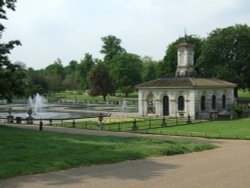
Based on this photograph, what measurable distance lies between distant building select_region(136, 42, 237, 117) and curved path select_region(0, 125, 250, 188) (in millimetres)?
34893

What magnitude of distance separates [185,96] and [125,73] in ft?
168

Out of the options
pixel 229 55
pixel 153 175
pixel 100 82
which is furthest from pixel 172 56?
pixel 153 175

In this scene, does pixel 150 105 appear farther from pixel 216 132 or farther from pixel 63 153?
pixel 63 153

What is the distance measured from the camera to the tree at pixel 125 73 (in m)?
104

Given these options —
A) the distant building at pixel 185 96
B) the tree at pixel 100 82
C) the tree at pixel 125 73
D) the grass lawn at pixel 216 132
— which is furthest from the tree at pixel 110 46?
the grass lawn at pixel 216 132

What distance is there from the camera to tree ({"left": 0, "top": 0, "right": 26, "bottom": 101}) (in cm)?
3238

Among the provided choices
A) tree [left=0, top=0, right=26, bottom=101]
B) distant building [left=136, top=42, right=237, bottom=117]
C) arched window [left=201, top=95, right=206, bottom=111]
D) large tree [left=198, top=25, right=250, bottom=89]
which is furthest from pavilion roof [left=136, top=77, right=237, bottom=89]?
tree [left=0, top=0, right=26, bottom=101]

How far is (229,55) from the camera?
72562mm

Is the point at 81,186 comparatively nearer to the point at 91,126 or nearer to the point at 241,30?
the point at 91,126

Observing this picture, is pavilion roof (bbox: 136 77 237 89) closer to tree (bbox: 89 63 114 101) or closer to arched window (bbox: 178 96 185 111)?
arched window (bbox: 178 96 185 111)

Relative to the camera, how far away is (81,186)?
489 inches

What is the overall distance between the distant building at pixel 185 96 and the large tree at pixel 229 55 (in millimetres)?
11125

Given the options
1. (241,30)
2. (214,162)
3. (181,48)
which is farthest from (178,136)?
(241,30)

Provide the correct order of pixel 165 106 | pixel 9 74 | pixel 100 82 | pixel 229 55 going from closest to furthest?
pixel 9 74, pixel 165 106, pixel 229 55, pixel 100 82
